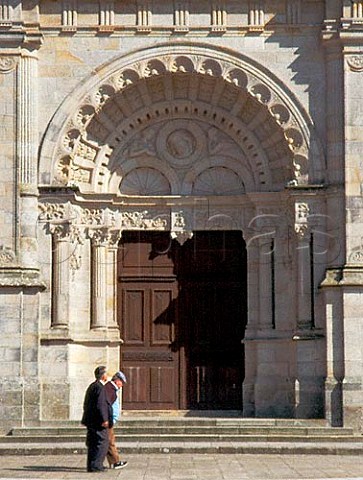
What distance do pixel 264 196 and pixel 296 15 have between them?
3231 millimetres

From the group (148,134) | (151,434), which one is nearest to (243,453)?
(151,434)

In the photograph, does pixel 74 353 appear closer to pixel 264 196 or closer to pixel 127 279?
pixel 127 279

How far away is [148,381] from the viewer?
85.8 feet

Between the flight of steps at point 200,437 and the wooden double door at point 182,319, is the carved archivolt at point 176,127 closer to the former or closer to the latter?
the wooden double door at point 182,319

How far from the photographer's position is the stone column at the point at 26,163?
24.6 metres

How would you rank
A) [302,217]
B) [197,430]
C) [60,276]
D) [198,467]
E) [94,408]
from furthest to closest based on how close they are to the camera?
[60,276] → [302,217] → [197,430] → [198,467] → [94,408]

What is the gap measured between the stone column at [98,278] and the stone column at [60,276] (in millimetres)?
731

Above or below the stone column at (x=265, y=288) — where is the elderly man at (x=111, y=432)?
below

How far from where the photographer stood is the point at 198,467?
66.6ft

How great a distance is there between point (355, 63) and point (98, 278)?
5.91m

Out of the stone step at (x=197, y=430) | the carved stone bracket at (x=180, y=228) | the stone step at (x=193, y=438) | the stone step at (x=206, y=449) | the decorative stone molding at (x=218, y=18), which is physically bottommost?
the stone step at (x=206, y=449)

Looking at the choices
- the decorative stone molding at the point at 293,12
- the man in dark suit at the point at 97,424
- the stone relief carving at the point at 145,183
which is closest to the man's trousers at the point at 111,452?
the man in dark suit at the point at 97,424

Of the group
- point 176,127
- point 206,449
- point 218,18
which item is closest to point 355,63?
point 218,18

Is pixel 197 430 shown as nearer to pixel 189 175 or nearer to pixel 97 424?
pixel 97 424
